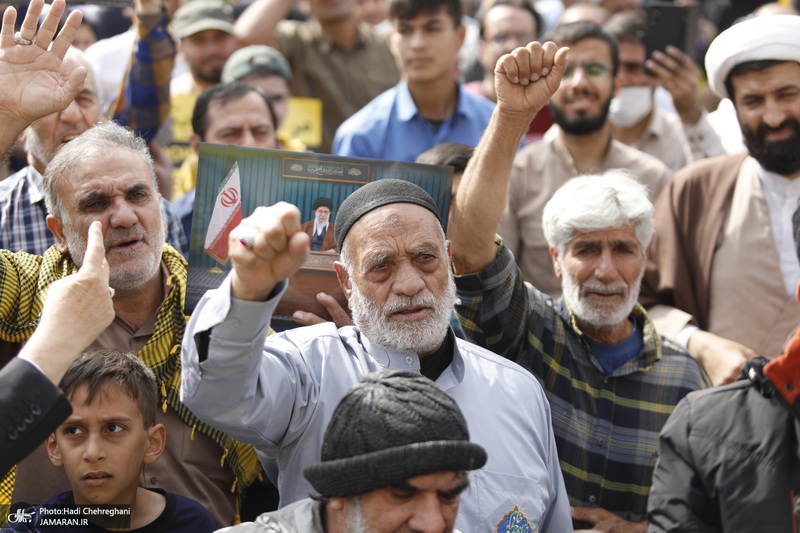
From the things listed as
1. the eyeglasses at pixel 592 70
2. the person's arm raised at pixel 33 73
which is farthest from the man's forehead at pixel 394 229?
the eyeglasses at pixel 592 70

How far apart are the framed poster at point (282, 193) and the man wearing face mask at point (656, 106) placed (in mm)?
2653

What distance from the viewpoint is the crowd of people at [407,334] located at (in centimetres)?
254

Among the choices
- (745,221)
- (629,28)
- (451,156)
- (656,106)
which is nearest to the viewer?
(451,156)

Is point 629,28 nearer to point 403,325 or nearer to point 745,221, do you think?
point 745,221

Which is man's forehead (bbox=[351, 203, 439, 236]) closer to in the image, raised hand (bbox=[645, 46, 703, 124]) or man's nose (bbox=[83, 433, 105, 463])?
man's nose (bbox=[83, 433, 105, 463])

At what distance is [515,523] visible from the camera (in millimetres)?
3061

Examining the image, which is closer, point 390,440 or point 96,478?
point 390,440

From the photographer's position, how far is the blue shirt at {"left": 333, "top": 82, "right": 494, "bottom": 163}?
5.70 metres

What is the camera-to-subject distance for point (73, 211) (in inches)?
142

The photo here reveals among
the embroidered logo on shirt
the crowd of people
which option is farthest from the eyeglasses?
Answer: the embroidered logo on shirt

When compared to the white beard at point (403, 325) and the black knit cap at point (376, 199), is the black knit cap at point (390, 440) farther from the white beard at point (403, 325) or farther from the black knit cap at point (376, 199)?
the black knit cap at point (376, 199)

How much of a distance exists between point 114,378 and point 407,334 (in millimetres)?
883

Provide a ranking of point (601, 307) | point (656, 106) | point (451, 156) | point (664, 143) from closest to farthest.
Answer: point (601, 307)
point (451, 156)
point (664, 143)
point (656, 106)

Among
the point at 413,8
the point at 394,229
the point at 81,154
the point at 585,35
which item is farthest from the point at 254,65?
the point at 394,229
